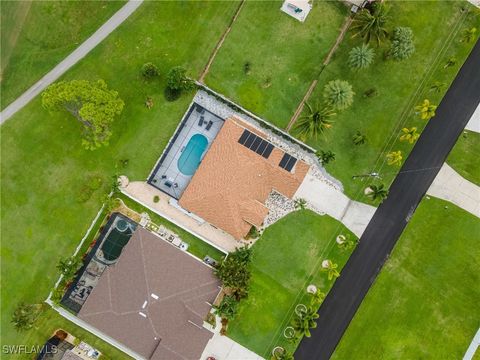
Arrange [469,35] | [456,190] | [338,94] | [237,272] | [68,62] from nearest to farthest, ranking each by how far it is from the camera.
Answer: [237,272], [338,94], [469,35], [68,62], [456,190]

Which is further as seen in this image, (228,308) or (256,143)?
(256,143)

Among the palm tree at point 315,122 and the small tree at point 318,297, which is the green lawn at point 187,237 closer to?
the small tree at point 318,297

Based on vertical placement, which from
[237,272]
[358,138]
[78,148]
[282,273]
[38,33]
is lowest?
[237,272]

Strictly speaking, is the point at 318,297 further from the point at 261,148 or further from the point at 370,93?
the point at 370,93

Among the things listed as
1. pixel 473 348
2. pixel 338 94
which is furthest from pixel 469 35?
pixel 473 348

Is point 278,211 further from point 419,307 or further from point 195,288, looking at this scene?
point 419,307

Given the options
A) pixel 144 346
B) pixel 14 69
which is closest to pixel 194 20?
pixel 14 69
